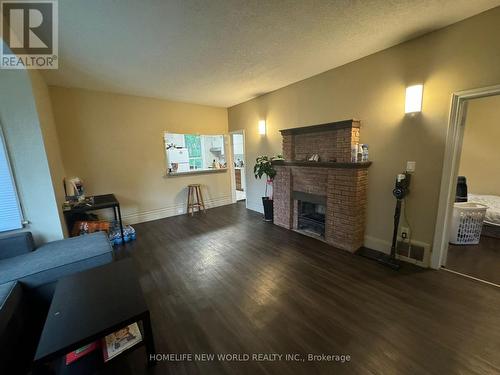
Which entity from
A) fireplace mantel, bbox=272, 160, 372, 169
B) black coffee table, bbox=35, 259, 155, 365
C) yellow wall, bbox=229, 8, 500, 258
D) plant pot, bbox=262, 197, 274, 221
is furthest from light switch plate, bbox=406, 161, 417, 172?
black coffee table, bbox=35, 259, 155, 365

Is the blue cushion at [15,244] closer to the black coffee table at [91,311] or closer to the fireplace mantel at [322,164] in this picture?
the black coffee table at [91,311]

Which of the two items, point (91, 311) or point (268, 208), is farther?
point (268, 208)

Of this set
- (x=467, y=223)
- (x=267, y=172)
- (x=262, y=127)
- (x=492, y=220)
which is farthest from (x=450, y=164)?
(x=262, y=127)

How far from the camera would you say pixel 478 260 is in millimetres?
2561

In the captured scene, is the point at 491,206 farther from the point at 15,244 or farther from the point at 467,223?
the point at 15,244

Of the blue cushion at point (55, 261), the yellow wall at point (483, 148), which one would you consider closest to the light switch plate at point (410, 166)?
the yellow wall at point (483, 148)

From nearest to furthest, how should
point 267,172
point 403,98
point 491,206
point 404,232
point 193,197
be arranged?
point 403,98 → point 404,232 → point 491,206 → point 267,172 → point 193,197

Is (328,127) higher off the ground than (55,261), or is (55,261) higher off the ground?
(328,127)

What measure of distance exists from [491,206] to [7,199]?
6.40 meters

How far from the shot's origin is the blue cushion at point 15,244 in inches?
77.7

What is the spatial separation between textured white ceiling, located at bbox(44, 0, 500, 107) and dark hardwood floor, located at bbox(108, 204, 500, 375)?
8.71ft

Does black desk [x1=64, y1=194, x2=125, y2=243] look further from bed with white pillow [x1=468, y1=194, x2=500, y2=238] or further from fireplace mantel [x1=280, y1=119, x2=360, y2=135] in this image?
bed with white pillow [x1=468, y1=194, x2=500, y2=238]

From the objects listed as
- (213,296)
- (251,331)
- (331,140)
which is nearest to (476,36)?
(331,140)

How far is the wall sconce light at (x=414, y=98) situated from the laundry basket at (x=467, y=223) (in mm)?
1704
